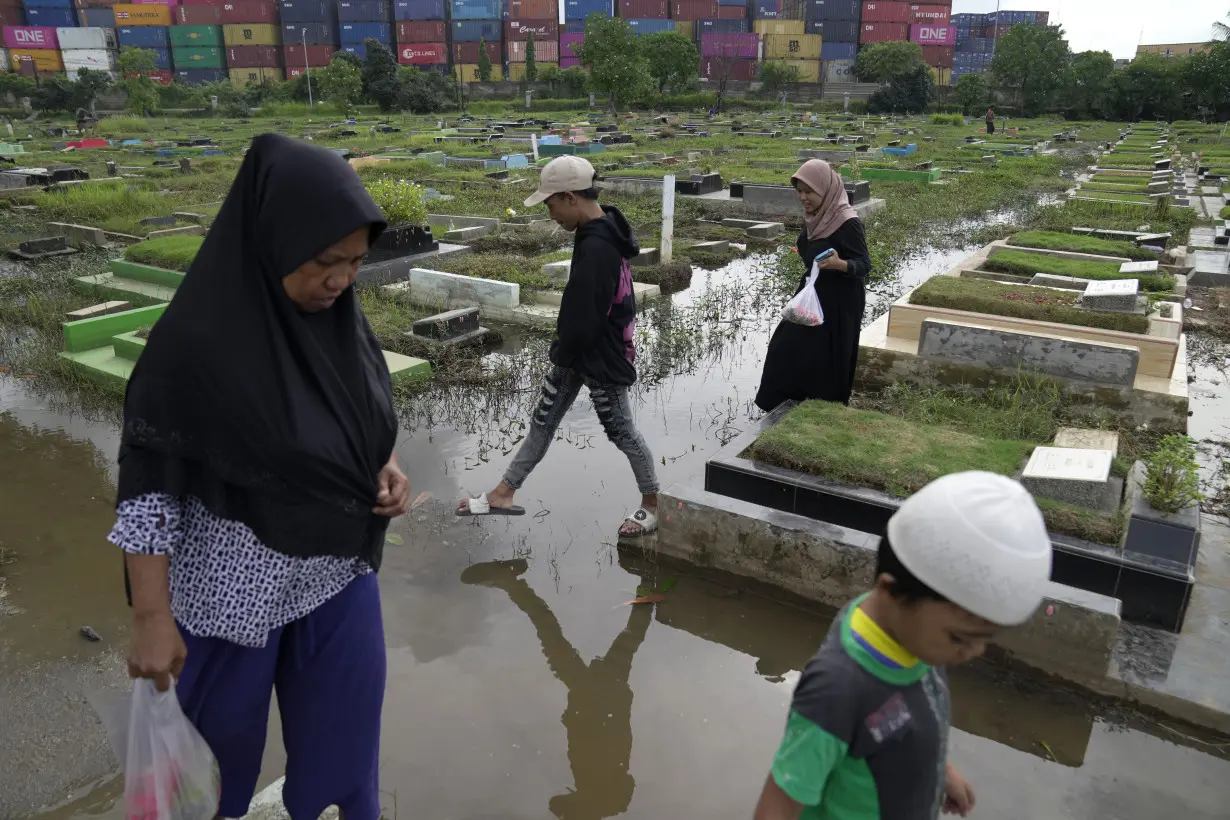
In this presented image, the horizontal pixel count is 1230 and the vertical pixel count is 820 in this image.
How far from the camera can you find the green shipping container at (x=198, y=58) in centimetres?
6412

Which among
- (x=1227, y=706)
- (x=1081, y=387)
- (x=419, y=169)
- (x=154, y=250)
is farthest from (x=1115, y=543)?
(x=419, y=169)

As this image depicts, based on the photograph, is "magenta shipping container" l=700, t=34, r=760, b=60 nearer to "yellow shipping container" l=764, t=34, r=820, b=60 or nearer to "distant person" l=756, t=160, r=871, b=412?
"yellow shipping container" l=764, t=34, r=820, b=60

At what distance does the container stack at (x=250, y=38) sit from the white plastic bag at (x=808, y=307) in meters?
→ 70.3

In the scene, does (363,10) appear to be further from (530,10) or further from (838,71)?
(838,71)

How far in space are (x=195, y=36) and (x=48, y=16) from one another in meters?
11.3

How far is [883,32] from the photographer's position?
214 ft

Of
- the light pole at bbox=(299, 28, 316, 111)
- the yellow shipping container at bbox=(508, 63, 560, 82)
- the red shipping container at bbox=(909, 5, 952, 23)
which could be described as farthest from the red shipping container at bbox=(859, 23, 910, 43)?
the light pole at bbox=(299, 28, 316, 111)

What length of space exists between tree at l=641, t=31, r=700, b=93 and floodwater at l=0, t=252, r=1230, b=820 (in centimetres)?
5054

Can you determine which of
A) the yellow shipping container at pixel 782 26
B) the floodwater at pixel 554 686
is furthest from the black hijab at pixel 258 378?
the yellow shipping container at pixel 782 26

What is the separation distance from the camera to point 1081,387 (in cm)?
543

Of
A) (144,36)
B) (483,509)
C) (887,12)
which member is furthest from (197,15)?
(483,509)

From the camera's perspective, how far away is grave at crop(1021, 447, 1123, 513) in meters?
3.49

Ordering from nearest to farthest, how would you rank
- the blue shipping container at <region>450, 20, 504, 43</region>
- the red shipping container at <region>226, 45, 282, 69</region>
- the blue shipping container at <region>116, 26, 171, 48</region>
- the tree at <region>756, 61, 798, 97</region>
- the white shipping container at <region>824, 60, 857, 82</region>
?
the tree at <region>756, 61, 798, 97</region> → the white shipping container at <region>824, 60, 857, 82</region> → the blue shipping container at <region>116, 26, 171, 48</region> → the red shipping container at <region>226, 45, 282, 69</region> → the blue shipping container at <region>450, 20, 504, 43</region>

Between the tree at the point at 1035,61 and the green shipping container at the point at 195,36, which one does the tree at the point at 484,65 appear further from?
the tree at the point at 1035,61
